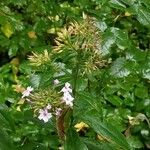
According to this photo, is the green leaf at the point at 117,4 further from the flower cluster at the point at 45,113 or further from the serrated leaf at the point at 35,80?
the flower cluster at the point at 45,113

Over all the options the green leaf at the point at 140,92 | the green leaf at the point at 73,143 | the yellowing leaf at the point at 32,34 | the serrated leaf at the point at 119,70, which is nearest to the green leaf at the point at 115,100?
the green leaf at the point at 140,92

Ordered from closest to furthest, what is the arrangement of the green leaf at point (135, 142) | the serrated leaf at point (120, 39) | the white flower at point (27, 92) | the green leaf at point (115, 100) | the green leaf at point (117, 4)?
the white flower at point (27, 92) < the green leaf at point (117, 4) < the serrated leaf at point (120, 39) < the green leaf at point (115, 100) < the green leaf at point (135, 142)

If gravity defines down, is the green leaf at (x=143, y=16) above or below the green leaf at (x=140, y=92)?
above

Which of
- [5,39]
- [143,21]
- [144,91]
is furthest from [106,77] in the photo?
[5,39]

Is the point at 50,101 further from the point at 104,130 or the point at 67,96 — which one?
the point at 104,130

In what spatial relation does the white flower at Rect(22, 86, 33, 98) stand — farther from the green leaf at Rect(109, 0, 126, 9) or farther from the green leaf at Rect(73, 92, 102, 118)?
the green leaf at Rect(109, 0, 126, 9)

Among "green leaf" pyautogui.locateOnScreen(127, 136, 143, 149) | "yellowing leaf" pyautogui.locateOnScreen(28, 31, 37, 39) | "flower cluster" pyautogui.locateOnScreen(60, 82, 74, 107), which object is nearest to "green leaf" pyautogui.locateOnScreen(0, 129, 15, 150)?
"flower cluster" pyautogui.locateOnScreen(60, 82, 74, 107)

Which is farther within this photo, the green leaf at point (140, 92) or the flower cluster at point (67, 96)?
the green leaf at point (140, 92)

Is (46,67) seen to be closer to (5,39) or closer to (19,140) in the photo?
(19,140)
